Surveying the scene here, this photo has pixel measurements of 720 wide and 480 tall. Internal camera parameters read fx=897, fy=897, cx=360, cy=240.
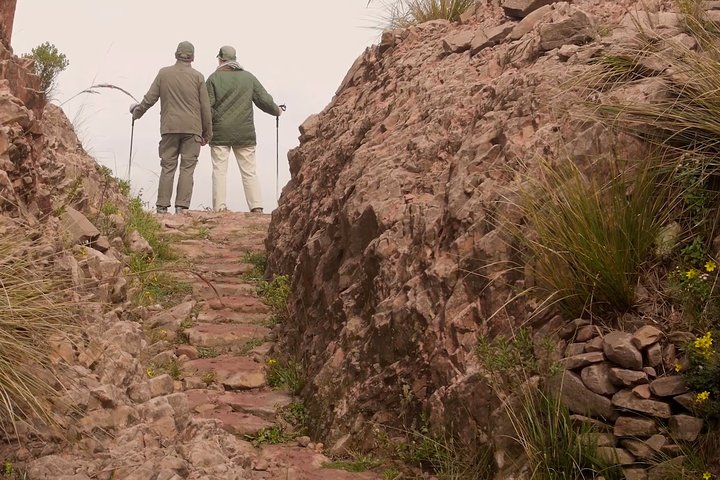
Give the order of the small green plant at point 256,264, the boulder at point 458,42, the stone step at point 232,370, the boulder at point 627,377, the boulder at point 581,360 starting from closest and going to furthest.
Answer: the boulder at point 627,377 → the boulder at point 581,360 → the stone step at point 232,370 → the boulder at point 458,42 → the small green plant at point 256,264

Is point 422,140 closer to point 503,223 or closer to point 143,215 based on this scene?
point 503,223

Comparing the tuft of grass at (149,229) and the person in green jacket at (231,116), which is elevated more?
the person in green jacket at (231,116)

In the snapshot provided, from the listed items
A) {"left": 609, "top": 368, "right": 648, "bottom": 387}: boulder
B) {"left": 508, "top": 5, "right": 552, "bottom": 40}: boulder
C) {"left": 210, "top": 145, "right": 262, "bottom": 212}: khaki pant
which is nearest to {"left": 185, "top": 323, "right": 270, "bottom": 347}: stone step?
{"left": 508, "top": 5, "right": 552, "bottom": 40}: boulder

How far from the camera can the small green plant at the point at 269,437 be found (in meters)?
7.27

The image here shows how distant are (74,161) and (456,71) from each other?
4.38 metres


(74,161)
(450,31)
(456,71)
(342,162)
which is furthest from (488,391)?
(74,161)

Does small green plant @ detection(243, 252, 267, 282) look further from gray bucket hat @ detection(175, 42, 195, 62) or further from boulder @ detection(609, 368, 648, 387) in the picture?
boulder @ detection(609, 368, 648, 387)

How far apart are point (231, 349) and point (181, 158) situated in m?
5.18

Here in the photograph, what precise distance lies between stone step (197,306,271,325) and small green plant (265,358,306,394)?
1162 millimetres

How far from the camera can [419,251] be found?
669cm

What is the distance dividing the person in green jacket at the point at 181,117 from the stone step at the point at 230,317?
4111mm

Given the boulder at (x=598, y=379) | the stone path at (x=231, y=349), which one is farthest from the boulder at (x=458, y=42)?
the boulder at (x=598, y=379)

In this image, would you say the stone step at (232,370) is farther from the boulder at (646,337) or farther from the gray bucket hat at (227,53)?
the gray bucket hat at (227,53)

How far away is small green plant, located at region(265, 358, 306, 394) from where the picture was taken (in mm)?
8172
